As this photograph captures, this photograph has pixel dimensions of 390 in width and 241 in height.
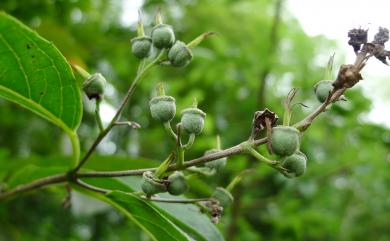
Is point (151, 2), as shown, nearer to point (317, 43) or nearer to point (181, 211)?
point (317, 43)

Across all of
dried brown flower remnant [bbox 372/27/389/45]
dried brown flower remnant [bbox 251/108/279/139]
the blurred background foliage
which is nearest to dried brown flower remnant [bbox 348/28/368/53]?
dried brown flower remnant [bbox 372/27/389/45]

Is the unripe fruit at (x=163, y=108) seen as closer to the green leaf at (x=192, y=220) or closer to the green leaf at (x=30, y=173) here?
the green leaf at (x=192, y=220)

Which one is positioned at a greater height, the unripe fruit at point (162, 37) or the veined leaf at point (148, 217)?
the unripe fruit at point (162, 37)

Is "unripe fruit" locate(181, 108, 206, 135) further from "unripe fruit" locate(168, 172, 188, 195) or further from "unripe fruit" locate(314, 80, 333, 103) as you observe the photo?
"unripe fruit" locate(314, 80, 333, 103)

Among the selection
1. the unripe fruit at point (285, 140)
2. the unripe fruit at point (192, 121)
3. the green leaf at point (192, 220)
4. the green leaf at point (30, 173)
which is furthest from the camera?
the green leaf at point (30, 173)

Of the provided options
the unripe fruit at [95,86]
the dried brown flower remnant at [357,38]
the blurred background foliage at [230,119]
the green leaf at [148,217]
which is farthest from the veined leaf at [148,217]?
the blurred background foliage at [230,119]

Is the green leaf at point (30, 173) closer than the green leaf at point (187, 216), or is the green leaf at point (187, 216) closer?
the green leaf at point (187, 216)

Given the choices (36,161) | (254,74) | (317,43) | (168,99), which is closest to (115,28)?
(254,74)
